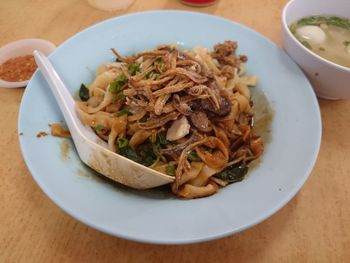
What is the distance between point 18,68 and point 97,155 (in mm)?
1000

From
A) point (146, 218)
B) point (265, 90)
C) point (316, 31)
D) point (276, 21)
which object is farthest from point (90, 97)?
point (276, 21)

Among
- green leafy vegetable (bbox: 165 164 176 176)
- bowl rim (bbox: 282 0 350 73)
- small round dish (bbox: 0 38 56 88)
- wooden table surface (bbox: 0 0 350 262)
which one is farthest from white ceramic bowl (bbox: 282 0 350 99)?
small round dish (bbox: 0 38 56 88)

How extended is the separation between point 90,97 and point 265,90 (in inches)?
35.6

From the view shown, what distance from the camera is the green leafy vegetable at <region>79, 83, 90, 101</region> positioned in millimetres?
1590

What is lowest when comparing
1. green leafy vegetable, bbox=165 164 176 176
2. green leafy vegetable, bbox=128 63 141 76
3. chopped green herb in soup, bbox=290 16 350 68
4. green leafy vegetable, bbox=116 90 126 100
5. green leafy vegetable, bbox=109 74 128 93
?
green leafy vegetable, bbox=165 164 176 176

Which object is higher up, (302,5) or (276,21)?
(302,5)

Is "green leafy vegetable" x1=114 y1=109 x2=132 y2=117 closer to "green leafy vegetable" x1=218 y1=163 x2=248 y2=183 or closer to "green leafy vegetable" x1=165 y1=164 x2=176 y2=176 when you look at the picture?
"green leafy vegetable" x1=165 y1=164 x2=176 y2=176

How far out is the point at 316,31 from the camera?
5.46ft

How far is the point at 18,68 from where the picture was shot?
185 centimetres

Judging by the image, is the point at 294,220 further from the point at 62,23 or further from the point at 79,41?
the point at 62,23

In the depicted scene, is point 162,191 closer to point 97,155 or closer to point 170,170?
point 170,170

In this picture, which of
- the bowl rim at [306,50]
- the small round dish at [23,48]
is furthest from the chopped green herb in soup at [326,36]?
the small round dish at [23,48]

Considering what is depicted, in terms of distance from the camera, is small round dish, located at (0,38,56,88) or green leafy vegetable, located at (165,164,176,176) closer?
green leafy vegetable, located at (165,164,176,176)

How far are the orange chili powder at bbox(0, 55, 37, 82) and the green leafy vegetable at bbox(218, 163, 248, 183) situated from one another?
1.25 metres
